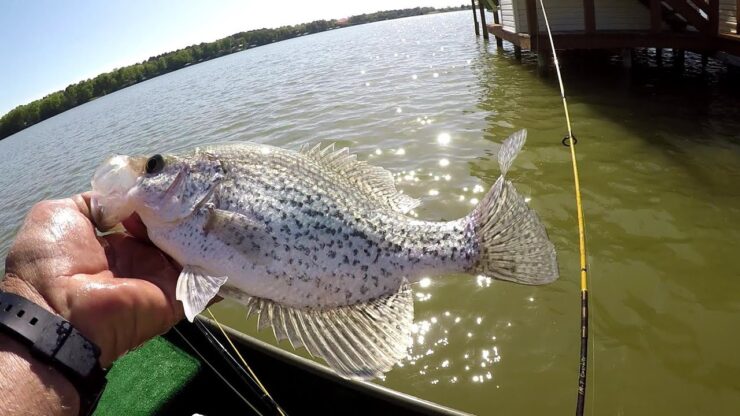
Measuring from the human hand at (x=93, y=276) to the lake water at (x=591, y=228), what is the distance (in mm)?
2685

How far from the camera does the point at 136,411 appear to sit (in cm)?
358

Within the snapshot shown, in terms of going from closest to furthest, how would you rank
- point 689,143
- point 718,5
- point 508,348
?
point 508,348 < point 689,143 < point 718,5

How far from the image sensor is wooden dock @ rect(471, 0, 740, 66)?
1020 centimetres

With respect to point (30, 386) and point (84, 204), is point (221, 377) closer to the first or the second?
point (84, 204)

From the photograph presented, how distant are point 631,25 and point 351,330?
15526 mm

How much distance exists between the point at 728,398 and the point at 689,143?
560cm

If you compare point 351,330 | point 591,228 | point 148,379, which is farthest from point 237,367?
point 591,228

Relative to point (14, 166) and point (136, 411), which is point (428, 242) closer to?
point (136, 411)

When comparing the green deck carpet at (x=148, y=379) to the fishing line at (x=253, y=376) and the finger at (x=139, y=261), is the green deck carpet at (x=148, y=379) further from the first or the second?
the finger at (x=139, y=261)

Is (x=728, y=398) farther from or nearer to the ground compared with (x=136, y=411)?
nearer to the ground

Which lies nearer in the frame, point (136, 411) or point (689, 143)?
point (136, 411)

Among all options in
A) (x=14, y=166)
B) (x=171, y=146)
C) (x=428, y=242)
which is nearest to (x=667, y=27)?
(x=428, y=242)

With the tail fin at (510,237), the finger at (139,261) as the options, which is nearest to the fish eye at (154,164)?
the finger at (139,261)

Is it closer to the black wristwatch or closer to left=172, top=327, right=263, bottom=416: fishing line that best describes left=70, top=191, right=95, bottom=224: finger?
the black wristwatch
